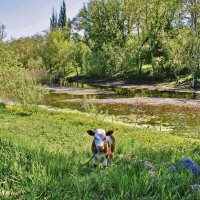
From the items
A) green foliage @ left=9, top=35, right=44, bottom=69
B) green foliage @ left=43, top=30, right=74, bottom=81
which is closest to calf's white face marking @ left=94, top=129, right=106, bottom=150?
green foliage @ left=43, top=30, right=74, bottom=81

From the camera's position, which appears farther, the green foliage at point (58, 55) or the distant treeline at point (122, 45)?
the green foliage at point (58, 55)

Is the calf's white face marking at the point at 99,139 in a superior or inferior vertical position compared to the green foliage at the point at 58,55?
inferior

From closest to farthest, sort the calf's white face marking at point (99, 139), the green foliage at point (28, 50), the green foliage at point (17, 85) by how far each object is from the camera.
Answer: the calf's white face marking at point (99, 139) < the green foliage at point (17, 85) < the green foliage at point (28, 50)

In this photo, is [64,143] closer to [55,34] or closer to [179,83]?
[179,83]

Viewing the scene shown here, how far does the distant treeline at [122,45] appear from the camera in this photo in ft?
220

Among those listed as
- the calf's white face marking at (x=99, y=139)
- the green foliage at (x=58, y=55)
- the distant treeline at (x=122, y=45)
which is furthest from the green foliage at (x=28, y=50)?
the calf's white face marking at (x=99, y=139)

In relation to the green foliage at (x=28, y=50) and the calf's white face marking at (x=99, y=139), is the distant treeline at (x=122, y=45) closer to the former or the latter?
the green foliage at (x=28, y=50)

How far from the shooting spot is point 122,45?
86.4 metres

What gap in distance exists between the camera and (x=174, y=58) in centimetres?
6147

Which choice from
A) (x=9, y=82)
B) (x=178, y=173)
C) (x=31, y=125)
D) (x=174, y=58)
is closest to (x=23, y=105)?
A: (x=9, y=82)

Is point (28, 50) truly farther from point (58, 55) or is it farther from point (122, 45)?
point (122, 45)

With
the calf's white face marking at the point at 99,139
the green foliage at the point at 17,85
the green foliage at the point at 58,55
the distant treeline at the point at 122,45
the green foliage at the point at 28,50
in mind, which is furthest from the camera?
the green foliage at the point at 28,50

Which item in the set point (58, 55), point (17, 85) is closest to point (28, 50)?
point (58, 55)

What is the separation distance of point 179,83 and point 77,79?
33016 millimetres
